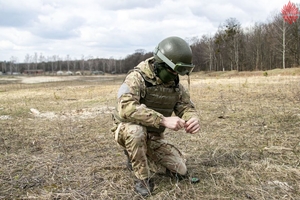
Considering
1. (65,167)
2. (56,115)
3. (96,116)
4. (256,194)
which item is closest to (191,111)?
(256,194)

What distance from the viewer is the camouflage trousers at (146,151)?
8.36 ft

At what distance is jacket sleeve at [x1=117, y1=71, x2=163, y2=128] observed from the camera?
245 cm

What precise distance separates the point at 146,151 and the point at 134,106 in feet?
2.12

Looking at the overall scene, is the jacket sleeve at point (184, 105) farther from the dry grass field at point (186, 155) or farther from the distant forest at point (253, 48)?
the distant forest at point (253, 48)

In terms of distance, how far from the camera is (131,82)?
2.62 m

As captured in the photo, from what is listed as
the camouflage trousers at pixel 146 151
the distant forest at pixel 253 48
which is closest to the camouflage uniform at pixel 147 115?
the camouflage trousers at pixel 146 151

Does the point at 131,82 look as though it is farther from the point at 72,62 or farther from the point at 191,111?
the point at 72,62

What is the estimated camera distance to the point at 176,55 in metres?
2.60

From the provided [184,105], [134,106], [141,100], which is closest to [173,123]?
[134,106]

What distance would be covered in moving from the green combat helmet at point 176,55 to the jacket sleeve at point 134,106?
0.32 meters

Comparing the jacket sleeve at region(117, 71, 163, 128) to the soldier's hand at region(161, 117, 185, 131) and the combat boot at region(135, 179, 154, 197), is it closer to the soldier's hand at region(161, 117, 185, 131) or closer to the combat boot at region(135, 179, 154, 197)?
the soldier's hand at region(161, 117, 185, 131)

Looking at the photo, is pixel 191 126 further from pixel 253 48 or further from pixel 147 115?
pixel 253 48

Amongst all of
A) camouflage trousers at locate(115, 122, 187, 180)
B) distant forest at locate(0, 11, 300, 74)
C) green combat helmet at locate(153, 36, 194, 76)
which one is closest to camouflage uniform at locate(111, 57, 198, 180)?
camouflage trousers at locate(115, 122, 187, 180)

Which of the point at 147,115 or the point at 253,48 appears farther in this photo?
the point at 253,48
